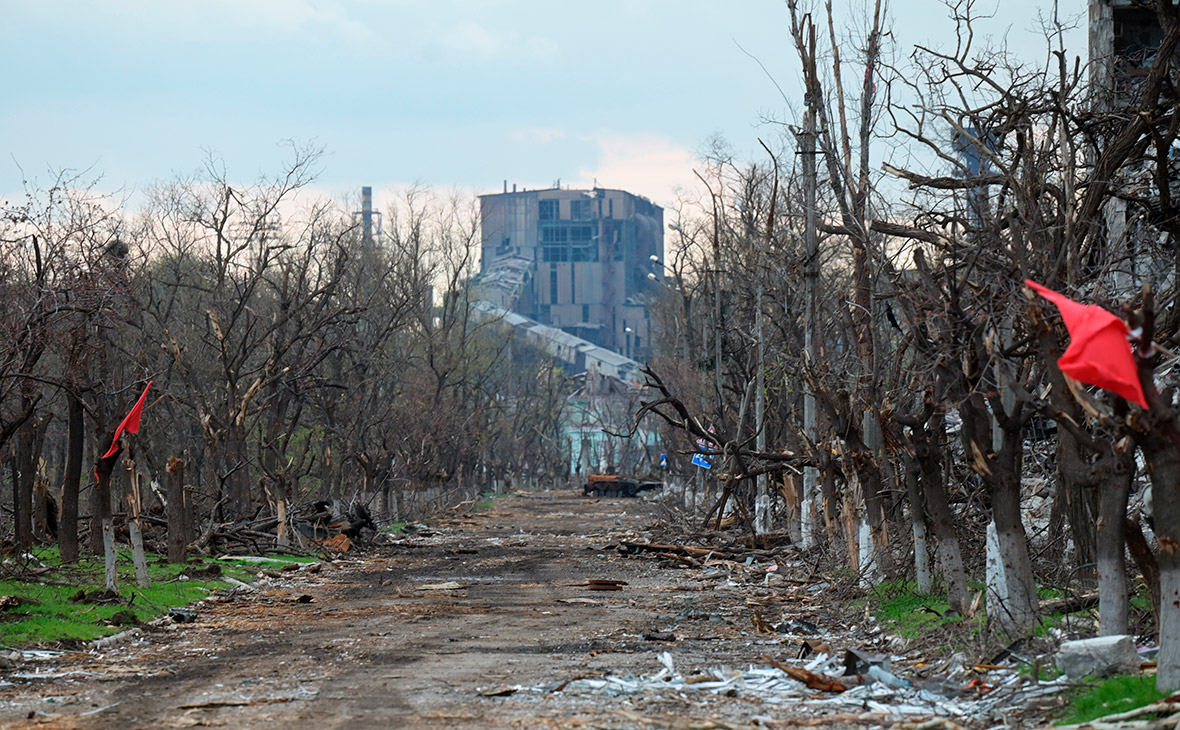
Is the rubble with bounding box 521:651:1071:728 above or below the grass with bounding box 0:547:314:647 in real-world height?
below

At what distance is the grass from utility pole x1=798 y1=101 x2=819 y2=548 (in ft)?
33.2

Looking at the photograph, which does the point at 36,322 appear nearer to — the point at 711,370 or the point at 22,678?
the point at 22,678

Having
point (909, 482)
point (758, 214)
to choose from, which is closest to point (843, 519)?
point (909, 482)

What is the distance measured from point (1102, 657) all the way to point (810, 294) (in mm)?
12923

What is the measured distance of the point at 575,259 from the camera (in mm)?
148000

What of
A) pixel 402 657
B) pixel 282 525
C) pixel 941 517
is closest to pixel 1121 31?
pixel 941 517

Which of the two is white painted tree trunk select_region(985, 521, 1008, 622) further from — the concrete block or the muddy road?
the concrete block

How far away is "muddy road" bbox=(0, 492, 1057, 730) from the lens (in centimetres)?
936

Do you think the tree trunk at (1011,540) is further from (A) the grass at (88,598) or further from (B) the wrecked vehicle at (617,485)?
(B) the wrecked vehicle at (617,485)

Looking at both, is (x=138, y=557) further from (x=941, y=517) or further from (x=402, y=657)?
(x=941, y=517)

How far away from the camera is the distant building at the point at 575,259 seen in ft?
481

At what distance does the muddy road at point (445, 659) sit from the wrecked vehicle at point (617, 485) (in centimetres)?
4483

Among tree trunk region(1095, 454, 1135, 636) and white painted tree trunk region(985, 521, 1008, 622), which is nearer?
tree trunk region(1095, 454, 1135, 636)

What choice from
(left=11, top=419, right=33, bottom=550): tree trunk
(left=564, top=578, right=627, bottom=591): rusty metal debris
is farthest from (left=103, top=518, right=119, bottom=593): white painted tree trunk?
(left=564, top=578, right=627, bottom=591): rusty metal debris
